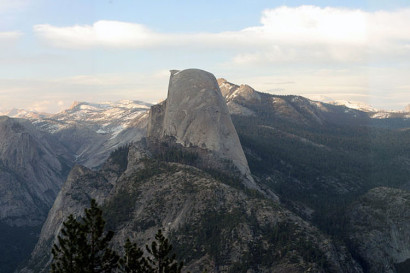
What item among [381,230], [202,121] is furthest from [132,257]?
[202,121]

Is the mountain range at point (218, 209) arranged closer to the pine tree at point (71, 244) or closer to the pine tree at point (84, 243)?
the pine tree at point (84, 243)

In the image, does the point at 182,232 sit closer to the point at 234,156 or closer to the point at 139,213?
the point at 139,213

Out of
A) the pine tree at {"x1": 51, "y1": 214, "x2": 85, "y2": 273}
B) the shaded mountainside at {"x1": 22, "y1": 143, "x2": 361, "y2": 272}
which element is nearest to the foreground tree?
the pine tree at {"x1": 51, "y1": 214, "x2": 85, "y2": 273}

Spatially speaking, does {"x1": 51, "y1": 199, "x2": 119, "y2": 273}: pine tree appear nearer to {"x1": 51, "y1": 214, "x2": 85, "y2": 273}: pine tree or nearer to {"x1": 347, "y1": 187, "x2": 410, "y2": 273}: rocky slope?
{"x1": 51, "y1": 214, "x2": 85, "y2": 273}: pine tree

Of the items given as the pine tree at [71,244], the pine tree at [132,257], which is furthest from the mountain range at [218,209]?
the pine tree at [71,244]

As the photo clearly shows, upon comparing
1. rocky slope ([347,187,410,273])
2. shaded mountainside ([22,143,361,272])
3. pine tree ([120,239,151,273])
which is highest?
pine tree ([120,239,151,273])
